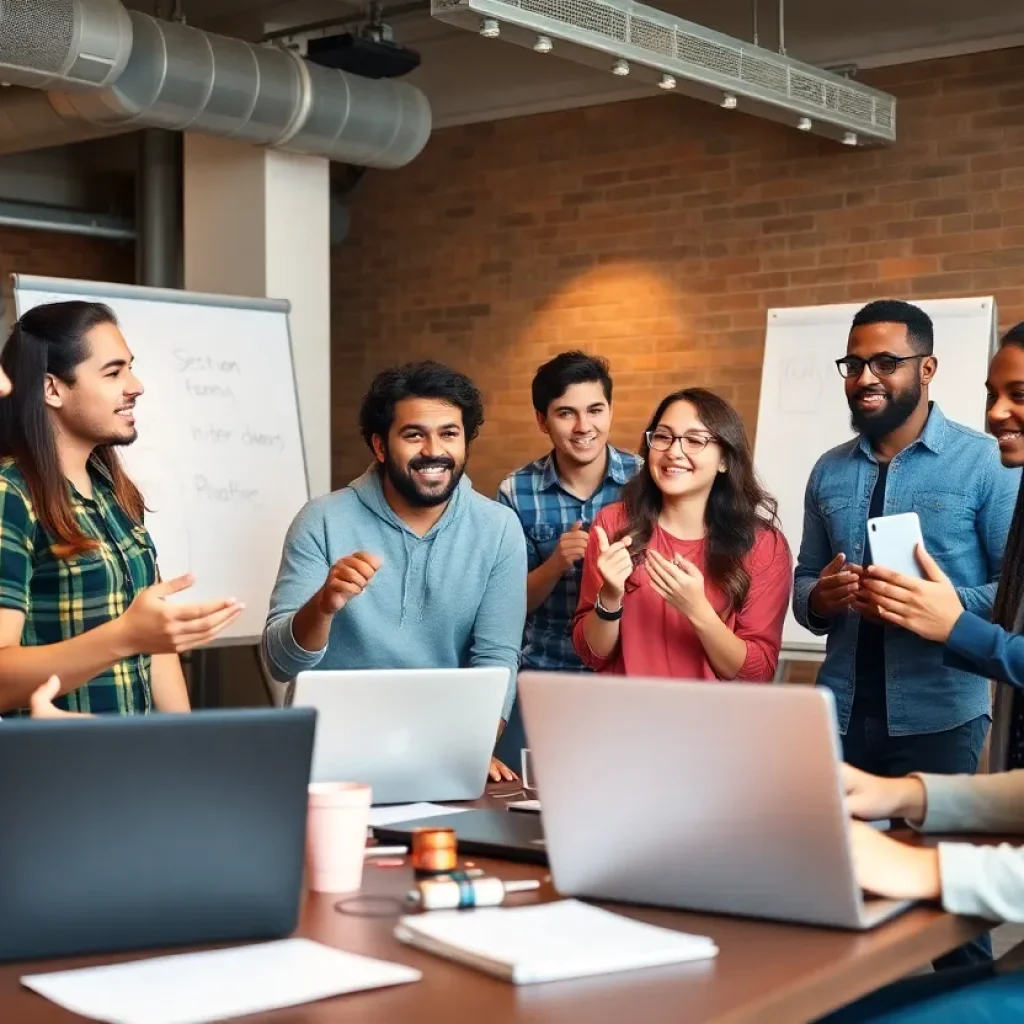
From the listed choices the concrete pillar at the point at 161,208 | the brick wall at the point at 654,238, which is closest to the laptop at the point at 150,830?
the brick wall at the point at 654,238

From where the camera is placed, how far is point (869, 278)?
6.19 metres

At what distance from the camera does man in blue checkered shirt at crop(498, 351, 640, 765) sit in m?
3.70

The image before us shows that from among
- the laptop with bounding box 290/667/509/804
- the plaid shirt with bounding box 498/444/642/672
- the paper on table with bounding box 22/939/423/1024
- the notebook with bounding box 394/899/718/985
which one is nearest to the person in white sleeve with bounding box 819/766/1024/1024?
the notebook with bounding box 394/899/718/985

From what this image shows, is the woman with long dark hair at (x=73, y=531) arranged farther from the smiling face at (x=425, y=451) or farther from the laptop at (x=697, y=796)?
the laptop at (x=697, y=796)

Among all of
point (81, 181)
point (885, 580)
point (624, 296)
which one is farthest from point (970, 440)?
point (81, 181)

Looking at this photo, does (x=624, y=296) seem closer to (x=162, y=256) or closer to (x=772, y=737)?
(x=162, y=256)

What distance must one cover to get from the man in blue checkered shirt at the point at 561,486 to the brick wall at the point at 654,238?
2.64m

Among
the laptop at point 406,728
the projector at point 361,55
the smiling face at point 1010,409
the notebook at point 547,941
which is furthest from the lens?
the projector at point 361,55

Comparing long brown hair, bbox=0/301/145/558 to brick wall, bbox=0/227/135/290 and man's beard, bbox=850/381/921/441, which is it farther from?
brick wall, bbox=0/227/135/290

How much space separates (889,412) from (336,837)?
172 cm

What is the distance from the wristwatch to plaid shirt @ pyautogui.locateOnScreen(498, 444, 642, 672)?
0.52 metres

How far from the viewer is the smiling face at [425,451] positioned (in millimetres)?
3152

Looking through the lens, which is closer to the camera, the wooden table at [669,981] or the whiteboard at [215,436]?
the wooden table at [669,981]

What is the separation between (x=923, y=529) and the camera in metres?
3.09
